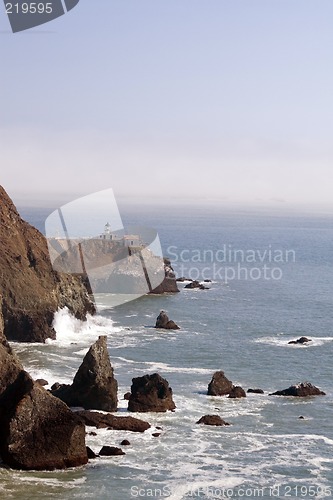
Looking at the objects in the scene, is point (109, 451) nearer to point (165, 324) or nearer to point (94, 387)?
point (94, 387)

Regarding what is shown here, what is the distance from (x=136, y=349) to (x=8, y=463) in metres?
33.2

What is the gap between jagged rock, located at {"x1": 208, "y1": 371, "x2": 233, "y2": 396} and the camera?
6044 centimetres

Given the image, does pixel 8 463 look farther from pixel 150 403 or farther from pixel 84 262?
pixel 84 262

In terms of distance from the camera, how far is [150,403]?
55.3 m

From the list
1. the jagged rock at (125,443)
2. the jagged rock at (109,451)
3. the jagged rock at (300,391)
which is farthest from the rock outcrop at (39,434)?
the jagged rock at (300,391)

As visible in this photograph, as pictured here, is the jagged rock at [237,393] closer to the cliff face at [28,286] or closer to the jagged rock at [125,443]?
the jagged rock at [125,443]

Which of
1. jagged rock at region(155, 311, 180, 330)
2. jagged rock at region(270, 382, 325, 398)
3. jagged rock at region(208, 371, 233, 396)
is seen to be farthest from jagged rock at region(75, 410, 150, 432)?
jagged rock at region(155, 311, 180, 330)

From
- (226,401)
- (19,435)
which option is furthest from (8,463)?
(226,401)

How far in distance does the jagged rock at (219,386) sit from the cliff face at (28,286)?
2356 cm

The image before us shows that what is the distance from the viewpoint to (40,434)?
44.0 m

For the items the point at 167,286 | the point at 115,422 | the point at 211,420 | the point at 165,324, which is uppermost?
the point at 115,422

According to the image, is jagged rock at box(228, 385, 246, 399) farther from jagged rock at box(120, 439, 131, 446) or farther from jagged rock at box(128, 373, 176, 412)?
jagged rock at box(120, 439, 131, 446)

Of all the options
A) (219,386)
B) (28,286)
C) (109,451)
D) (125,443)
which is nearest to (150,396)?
(219,386)

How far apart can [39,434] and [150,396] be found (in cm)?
1269
